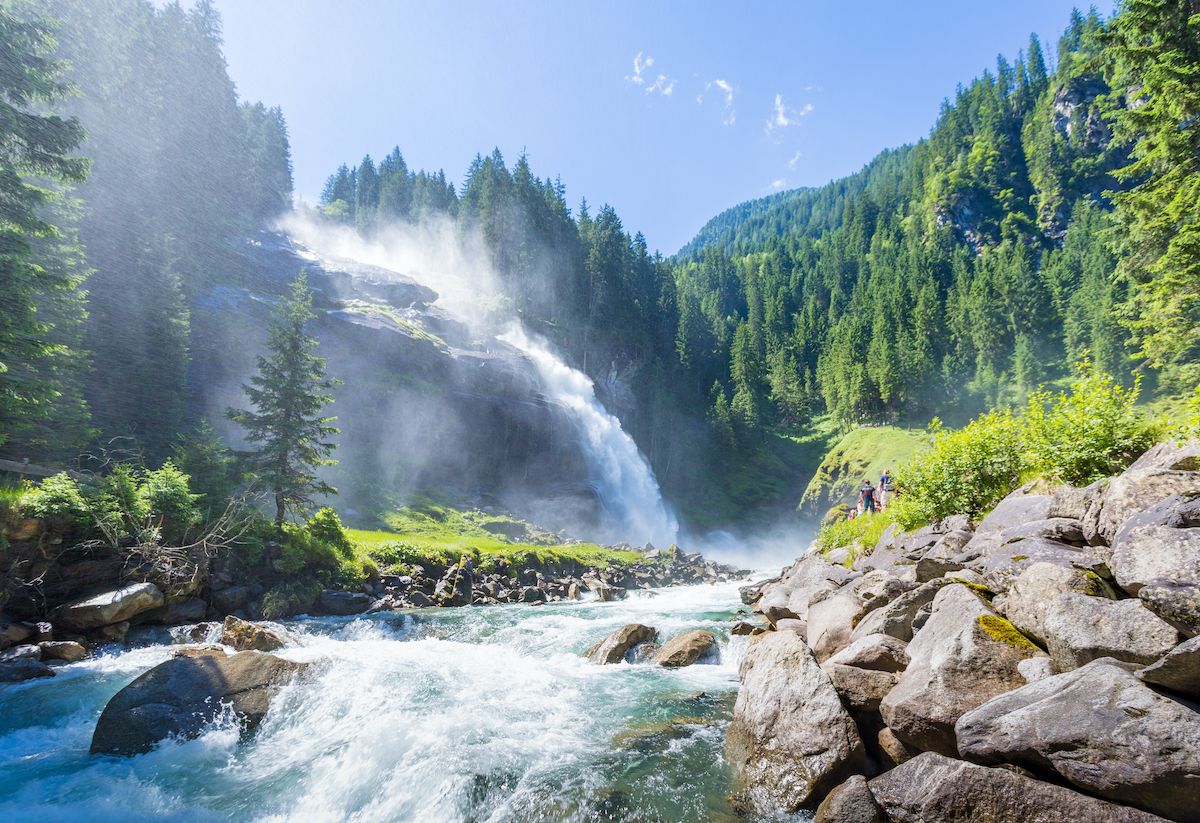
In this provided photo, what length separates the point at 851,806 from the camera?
17.5 feet

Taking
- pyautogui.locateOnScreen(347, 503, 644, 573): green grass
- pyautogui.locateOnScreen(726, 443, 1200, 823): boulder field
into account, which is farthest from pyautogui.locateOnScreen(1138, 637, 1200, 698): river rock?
pyautogui.locateOnScreen(347, 503, 644, 573): green grass

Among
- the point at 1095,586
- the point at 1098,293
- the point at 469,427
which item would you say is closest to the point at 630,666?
the point at 1095,586

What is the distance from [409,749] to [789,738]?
18.1 feet

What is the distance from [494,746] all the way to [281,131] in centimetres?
11994

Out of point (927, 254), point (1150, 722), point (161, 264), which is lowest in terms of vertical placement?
point (1150, 722)

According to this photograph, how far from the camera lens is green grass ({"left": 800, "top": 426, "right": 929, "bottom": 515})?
195ft

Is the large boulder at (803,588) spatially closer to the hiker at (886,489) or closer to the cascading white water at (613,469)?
the hiker at (886,489)

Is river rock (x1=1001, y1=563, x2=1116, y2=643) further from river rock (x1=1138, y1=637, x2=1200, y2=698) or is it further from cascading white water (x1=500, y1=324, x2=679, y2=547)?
cascading white water (x1=500, y1=324, x2=679, y2=547)

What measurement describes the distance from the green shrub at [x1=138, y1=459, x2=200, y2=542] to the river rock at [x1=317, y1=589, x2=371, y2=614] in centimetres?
527

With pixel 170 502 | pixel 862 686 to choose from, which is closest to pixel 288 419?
pixel 170 502

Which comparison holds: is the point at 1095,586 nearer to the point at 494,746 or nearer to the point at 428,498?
the point at 494,746

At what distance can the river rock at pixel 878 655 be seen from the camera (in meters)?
6.93

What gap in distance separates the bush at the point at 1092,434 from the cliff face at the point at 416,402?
42.7 metres

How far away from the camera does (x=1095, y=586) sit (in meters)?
5.52
